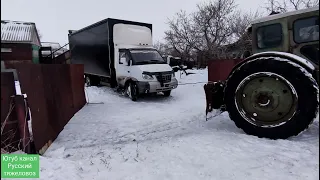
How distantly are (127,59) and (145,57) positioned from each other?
2.34ft

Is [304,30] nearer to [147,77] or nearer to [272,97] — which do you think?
[272,97]

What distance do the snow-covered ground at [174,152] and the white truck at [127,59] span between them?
374 cm

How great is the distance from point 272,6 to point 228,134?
15.8 meters

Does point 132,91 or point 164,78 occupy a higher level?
point 164,78

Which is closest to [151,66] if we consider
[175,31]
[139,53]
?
[139,53]

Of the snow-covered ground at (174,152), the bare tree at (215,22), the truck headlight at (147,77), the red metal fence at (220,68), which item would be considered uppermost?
the bare tree at (215,22)

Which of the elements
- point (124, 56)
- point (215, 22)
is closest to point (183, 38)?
point (215, 22)

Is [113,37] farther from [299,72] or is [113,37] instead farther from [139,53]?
[299,72]

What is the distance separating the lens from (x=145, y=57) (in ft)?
33.6

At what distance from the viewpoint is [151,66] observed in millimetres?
9688

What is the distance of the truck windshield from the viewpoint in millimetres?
9964

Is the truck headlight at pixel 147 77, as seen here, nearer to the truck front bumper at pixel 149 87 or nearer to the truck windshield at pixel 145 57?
the truck front bumper at pixel 149 87

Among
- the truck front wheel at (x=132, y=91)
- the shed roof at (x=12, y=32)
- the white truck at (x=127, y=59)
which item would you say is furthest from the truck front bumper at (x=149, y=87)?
the shed roof at (x=12, y=32)

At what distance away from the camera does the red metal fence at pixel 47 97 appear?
3816 mm
